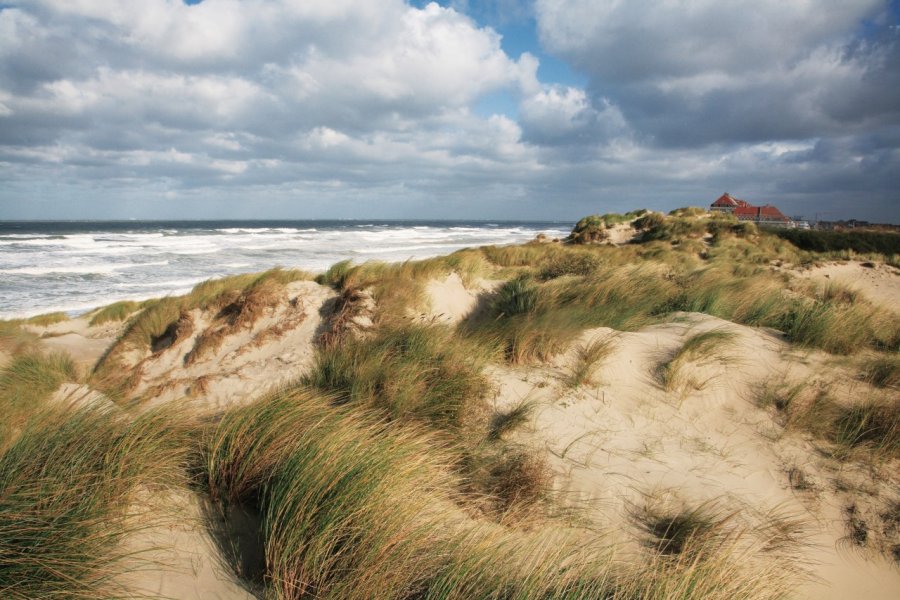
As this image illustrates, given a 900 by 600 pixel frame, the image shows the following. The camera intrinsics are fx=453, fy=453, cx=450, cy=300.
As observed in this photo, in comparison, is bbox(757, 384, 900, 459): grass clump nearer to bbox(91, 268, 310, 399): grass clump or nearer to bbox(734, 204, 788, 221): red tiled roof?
bbox(91, 268, 310, 399): grass clump

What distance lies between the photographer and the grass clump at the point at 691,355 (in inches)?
198

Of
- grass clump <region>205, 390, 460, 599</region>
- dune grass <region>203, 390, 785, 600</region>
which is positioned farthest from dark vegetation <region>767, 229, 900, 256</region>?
grass clump <region>205, 390, 460, 599</region>

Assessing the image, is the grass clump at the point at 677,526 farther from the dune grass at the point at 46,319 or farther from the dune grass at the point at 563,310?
the dune grass at the point at 46,319

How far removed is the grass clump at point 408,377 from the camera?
12.9ft

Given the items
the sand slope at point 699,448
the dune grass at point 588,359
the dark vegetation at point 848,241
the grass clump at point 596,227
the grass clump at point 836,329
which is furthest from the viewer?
the grass clump at point 596,227

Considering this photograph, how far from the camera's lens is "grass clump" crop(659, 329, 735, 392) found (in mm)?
5020

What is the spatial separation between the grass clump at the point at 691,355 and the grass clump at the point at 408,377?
81.5 inches

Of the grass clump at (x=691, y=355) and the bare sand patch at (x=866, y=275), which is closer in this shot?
the grass clump at (x=691, y=355)

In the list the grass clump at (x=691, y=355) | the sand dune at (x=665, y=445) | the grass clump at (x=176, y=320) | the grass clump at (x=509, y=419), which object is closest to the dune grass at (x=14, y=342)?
the grass clump at (x=176, y=320)

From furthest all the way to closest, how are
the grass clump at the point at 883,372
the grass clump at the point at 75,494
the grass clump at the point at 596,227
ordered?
the grass clump at the point at 596,227 < the grass clump at the point at 883,372 < the grass clump at the point at 75,494

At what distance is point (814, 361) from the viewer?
5.42 m

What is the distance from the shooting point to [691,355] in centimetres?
526

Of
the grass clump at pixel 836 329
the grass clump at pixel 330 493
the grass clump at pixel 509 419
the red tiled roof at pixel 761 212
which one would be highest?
the red tiled roof at pixel 761 212

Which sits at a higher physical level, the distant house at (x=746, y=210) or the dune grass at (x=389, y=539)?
the distant house at (x=746, y=210)
